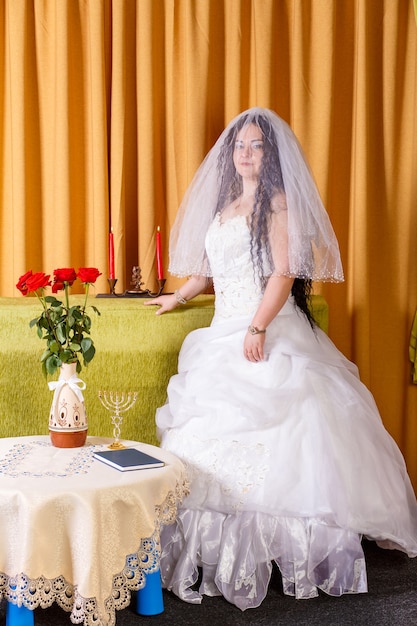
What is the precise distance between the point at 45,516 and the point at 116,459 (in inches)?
13.6

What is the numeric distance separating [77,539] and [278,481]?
0.74 metres

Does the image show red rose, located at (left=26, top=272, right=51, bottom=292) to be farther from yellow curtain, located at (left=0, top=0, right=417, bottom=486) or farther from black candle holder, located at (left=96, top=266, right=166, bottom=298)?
yellow curtain, located at (left=0, top=0, right=417, bottom=486)

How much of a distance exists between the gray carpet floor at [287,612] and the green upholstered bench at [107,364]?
0.73 meters

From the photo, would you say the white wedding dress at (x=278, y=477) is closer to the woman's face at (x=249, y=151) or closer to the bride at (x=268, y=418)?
the bride at (x=268, y=418)

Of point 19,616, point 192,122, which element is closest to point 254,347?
point 19,616

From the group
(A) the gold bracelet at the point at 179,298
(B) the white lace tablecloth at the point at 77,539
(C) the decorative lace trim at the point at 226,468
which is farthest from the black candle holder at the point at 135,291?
(B) the white lace tablecloth at the point at 77,539

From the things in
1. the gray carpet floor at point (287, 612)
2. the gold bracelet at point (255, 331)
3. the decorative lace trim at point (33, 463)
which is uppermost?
the gold bracelet at point (255, 331)

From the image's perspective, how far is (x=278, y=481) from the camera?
2.53 meters

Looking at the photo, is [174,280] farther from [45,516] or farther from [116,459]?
[45,516]

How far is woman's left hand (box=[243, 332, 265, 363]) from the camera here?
8.95 ft

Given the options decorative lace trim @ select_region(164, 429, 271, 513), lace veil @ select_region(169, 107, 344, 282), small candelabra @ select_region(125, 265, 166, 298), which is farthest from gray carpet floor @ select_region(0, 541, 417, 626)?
small candelabra @ select_region(125, 265, 166, 298)

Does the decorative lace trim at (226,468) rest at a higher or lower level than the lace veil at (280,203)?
lower

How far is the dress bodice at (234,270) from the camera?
2.88 metres

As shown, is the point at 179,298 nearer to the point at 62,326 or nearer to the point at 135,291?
the point at 135,291
